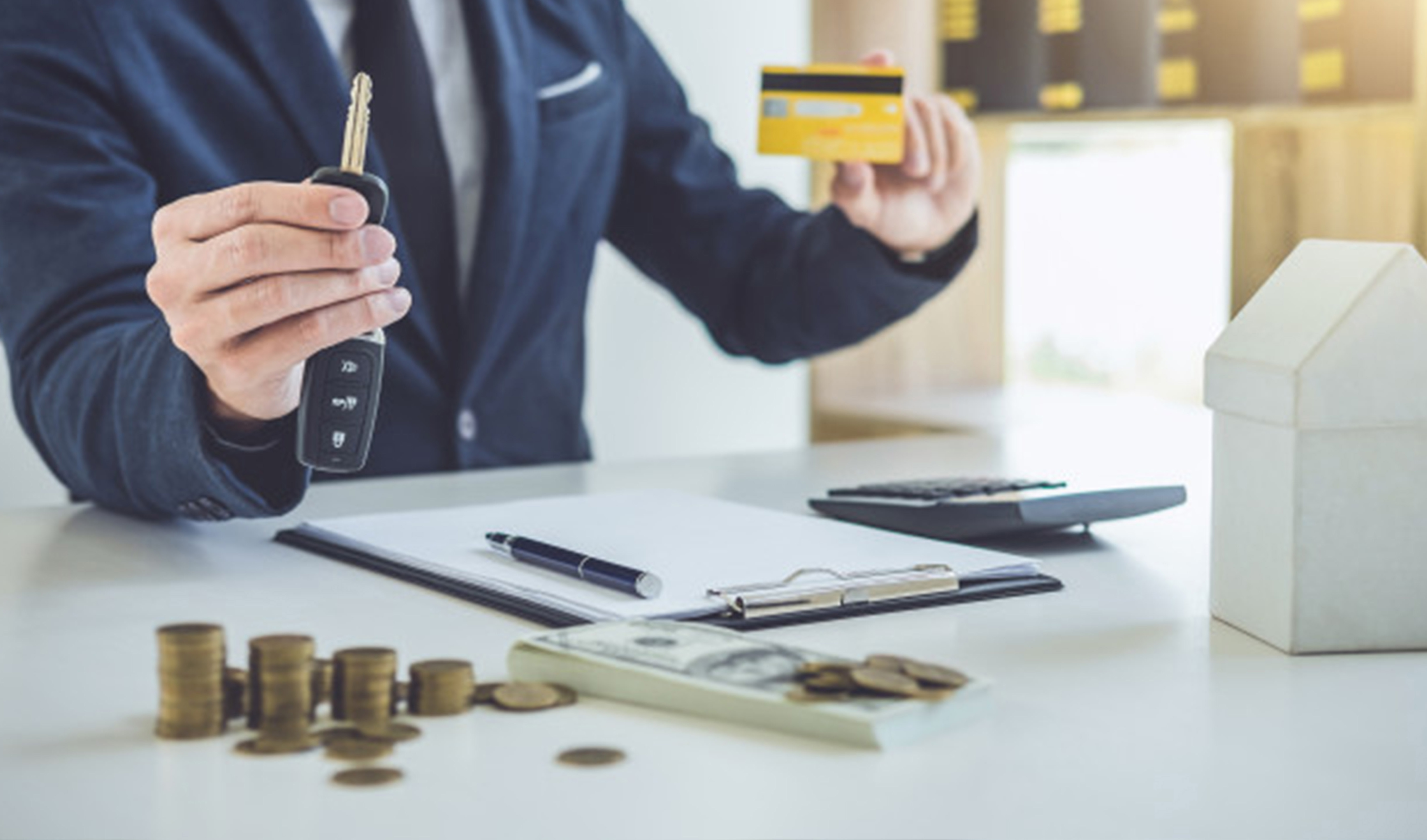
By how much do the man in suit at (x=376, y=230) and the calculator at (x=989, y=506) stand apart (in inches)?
Result: 13.8

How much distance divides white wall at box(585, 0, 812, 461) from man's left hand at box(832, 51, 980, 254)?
60.7 inches

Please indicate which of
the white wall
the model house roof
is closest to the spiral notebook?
the model house roof

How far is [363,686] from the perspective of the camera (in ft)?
2.24

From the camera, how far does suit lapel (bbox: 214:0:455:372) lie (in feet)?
4.90

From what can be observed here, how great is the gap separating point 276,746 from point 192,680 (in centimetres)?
5

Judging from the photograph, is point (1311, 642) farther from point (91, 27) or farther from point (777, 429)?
point (777, 429)

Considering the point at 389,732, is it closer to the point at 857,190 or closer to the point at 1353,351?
the point at 1353,351

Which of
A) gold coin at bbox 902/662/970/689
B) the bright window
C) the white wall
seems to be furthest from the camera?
the white wall

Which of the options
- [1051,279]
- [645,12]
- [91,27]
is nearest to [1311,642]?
[91,27]

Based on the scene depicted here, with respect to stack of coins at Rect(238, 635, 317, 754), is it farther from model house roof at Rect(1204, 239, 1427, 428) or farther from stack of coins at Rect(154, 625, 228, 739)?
model house roof at Rect(1204, 239, 1427, 428)

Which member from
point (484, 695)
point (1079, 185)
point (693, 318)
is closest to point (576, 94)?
point (484, 695)

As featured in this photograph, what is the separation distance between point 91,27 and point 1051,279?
175 centimetres

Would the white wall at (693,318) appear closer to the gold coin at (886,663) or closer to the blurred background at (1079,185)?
the blurred background at (1079,185)

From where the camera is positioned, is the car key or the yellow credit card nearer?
the car key
